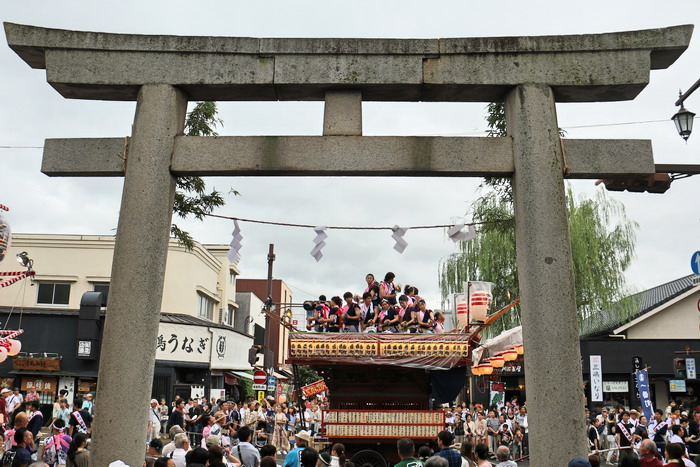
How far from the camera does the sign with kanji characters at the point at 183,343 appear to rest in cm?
3200

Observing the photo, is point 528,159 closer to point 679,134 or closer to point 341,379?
point 679,134

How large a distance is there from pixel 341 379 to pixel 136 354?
740 cm

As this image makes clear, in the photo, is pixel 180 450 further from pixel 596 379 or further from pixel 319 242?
pixel 596 379

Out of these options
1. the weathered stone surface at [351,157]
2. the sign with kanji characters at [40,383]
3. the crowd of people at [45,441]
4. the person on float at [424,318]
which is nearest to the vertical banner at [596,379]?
the person on float at [424,318]

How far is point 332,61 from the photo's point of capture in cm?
925

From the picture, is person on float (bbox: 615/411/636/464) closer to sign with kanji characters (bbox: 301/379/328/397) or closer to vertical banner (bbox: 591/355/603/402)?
vertical banner (bbox: 591/355/603/402)

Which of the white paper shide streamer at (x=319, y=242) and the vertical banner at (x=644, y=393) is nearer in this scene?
the white paper shide streamer at (x=319, y=242)

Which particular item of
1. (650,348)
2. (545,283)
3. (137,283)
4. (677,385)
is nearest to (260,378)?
(650,348)

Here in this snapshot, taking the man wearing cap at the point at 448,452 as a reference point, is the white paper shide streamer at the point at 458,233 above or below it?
above

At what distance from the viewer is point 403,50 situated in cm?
924

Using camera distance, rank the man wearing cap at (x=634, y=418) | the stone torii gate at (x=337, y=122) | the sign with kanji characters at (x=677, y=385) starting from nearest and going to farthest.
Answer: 1. the stone torii gate at (x=337, y=122)
2. the man wearing cap at (x=634, y=418)
3. the sign with kanji characters at (x=677, y=385)

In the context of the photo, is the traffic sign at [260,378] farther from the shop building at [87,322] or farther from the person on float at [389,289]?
the person on float at [389,289]

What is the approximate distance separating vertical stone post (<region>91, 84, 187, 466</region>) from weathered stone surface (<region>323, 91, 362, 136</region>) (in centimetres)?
216

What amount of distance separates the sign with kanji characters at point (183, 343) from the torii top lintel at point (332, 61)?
23650mm
